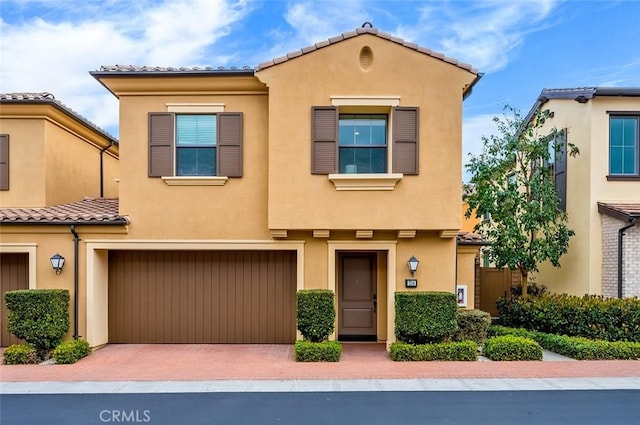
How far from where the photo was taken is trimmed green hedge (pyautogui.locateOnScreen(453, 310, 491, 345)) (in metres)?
9.25

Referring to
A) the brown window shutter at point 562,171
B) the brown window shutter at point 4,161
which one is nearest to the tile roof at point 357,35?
the brown window shutter at point 562,171

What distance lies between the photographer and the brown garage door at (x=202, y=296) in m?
9.92

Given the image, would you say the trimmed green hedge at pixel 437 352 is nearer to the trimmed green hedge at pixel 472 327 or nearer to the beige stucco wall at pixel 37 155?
the trimmed green hedge at pixel 472 327

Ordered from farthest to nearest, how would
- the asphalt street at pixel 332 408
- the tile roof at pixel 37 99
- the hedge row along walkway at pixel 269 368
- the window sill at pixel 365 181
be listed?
the tile roof at pixel 37 99, the window sill at pixel 365 181, the hedge row along walkway at pixel 269 368, the asphalt street at pixel 332 408

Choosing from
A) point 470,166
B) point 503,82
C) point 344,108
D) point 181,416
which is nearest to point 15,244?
point 181,416

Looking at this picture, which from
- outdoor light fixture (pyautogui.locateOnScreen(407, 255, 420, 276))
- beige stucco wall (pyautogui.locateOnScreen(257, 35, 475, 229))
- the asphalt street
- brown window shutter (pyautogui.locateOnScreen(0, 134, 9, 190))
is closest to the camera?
the asphalt street

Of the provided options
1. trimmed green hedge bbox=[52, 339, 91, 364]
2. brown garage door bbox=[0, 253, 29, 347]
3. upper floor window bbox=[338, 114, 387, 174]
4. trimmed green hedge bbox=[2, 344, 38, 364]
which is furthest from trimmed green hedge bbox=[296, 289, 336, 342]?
brown garage door bbox=[0, 253, 29, 347]

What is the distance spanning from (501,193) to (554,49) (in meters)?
9.65

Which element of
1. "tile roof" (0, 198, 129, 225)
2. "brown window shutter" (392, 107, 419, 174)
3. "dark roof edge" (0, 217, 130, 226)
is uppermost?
"brown window shutter" (392, 107, 419, 174)

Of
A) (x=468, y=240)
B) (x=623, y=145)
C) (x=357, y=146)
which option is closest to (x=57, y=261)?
(x=357, y=146)

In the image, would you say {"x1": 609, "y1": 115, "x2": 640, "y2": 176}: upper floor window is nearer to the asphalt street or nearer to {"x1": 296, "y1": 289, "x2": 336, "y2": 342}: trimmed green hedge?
the asphalt street

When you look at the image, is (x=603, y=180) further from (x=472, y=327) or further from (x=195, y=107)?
(x=195, y=107)

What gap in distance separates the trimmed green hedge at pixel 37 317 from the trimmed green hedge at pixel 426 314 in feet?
24.1

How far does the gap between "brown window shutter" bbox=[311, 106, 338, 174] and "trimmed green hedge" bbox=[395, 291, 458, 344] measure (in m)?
3.29
